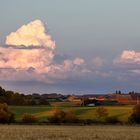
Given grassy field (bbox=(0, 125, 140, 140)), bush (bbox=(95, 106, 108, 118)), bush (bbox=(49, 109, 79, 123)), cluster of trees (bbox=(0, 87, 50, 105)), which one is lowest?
grassy field (bbox=(0, 125, 140, 140))

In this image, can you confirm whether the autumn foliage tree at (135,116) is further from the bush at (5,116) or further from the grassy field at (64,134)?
the grassy field at (64,134)

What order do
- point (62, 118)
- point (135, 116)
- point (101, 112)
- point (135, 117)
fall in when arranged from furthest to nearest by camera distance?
point (101, 112) < point (135, 116) < point (135, 117) < point (62, 118)

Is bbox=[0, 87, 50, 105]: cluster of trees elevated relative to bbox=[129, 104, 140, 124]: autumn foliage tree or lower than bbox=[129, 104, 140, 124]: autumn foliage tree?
elevated

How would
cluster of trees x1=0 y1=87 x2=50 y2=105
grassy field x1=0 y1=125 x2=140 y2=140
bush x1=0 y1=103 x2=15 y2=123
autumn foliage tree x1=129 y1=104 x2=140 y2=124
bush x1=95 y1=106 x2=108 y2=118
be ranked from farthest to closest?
cluster of trees x1=0 y1=87 x2=50 y2=105 → bush x1=95 y1=106 x2=108 y2=118 → autumn foliage tree x1=129 y1=104 x2=140 y2=124 → bush x1=0 y1=103 x2=15 y2=123 → grassy field x1=0 y1=125 x2=140 y2=140

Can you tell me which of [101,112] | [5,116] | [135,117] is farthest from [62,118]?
[101,112]

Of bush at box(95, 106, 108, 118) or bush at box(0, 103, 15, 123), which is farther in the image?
bush at box(95, 106, 108, 118)

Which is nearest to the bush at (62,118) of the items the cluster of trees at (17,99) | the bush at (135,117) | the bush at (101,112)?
the bush at (135,117)

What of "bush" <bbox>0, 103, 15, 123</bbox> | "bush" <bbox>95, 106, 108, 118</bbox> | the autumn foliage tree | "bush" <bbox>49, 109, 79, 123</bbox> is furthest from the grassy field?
"bush" <bbox>95, 106, 108, 118</bbox>

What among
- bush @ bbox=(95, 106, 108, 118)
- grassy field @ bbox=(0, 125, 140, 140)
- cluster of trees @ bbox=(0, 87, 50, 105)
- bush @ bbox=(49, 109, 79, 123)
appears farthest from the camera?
cluster of trees @ bbox=(0, 87, 50, 105)

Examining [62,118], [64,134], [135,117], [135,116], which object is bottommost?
[64,134]

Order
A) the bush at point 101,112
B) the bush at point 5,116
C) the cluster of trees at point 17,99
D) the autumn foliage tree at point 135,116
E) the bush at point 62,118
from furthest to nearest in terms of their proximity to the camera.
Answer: the cluster of trees at point 17,99, the bush at point 101,112, the autumn foliage tree at point 135,116, the bush at point 62,118, the bush at point 5,116

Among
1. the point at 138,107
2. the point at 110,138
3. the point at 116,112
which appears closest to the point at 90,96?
the point at 116,112

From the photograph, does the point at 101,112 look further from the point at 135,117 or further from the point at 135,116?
the point at 135,117

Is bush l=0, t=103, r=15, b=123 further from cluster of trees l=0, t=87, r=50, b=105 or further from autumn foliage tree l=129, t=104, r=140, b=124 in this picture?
cluster of trees l=0, t=87, r=50, b=105
